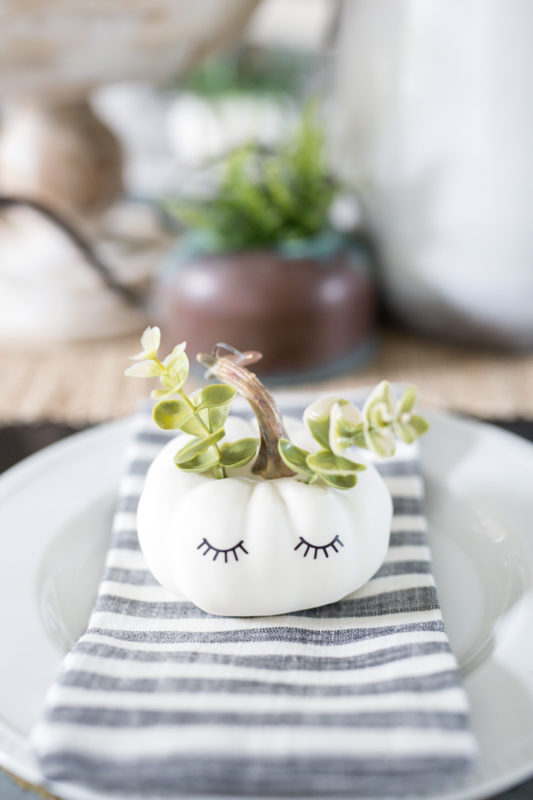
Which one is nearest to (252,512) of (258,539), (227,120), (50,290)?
(258,539)

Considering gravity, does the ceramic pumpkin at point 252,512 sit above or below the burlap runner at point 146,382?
above

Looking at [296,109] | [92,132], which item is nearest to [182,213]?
[92,132]

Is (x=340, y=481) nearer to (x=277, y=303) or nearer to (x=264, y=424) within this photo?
(x=264, y=424)

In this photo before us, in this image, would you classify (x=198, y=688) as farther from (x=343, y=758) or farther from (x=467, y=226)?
(x=467, y=226)

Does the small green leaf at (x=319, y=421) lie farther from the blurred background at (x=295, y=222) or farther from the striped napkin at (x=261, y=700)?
the blurred background at (x=295, y=222)

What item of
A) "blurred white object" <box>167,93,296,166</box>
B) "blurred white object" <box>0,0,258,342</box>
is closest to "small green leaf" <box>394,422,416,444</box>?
"blurred white object" <box>0,0,258,342</box>

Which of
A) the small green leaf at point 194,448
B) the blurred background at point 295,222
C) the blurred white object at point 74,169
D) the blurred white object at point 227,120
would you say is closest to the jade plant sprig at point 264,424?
the small green leaf at point 194,448

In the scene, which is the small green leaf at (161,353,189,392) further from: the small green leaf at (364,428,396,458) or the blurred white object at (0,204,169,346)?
the blurred white object at (0,204,169,346)
